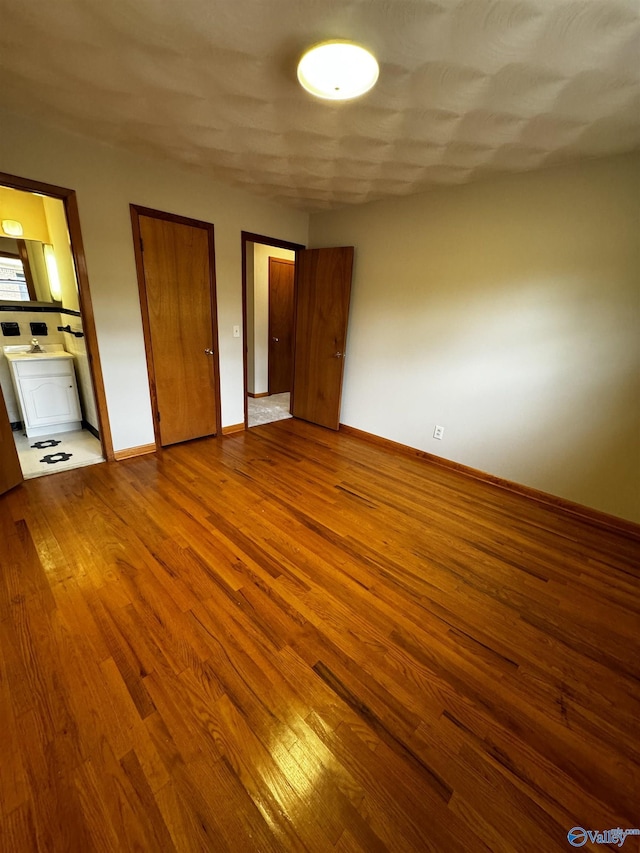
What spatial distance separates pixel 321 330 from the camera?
12.7 feet

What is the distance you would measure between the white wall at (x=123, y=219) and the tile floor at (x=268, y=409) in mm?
910

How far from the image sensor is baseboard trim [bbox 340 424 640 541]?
2361 mm

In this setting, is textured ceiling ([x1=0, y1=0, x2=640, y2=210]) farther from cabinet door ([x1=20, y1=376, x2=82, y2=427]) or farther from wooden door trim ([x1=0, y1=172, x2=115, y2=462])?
cabinet door ([x1=20, y1=376, x2=82, y2=427])

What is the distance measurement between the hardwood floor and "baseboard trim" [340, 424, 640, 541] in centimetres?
15

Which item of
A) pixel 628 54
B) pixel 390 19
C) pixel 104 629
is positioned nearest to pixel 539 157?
pixel 628 54

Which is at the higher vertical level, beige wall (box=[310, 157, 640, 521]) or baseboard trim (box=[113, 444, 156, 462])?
beige wall (box=[310, 157, 640, 521])

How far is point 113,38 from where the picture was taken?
137cm

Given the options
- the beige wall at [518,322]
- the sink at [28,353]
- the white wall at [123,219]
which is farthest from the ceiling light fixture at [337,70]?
the sink at [28,353]

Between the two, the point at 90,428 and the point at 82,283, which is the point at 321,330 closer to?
the point at 82,283

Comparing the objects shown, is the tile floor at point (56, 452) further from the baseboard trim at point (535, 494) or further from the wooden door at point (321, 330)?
the baseboard trim at point (535, 494)

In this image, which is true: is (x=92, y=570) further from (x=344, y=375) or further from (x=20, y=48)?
(x=344, y=375)

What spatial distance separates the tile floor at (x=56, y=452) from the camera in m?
2.74

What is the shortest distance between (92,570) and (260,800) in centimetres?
133

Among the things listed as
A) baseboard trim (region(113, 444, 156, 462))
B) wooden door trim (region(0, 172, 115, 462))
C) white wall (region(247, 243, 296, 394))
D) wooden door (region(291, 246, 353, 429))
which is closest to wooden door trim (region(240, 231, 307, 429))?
wooden door (region(291, 246, 353, 429))
